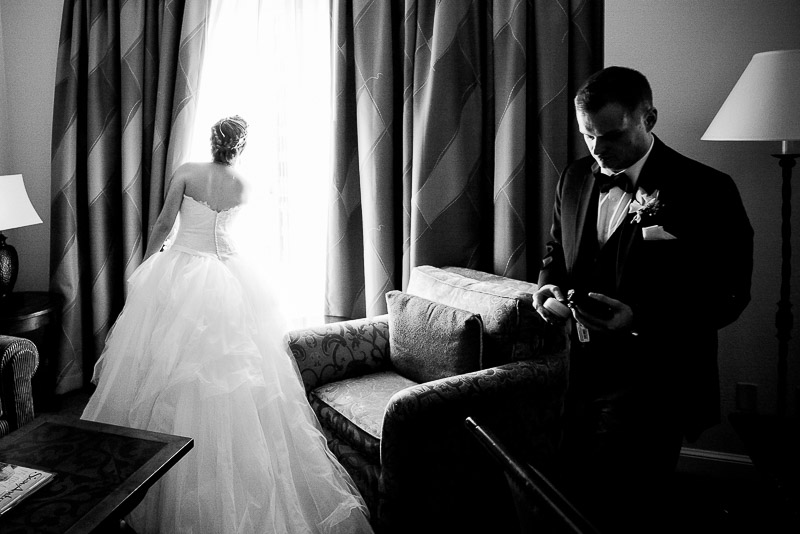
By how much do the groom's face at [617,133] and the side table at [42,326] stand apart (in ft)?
9.30

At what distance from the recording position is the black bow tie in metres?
1.53

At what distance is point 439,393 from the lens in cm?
199

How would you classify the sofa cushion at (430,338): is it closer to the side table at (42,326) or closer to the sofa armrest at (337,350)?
the sofa armrest at (337,350)

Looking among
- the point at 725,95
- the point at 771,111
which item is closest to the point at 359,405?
the point at 771,111

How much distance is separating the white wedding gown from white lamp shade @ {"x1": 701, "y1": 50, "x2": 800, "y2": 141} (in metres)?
1.79

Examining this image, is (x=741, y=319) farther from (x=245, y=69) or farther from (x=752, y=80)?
(x=245, y=69)

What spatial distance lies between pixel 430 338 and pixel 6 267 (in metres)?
2.24

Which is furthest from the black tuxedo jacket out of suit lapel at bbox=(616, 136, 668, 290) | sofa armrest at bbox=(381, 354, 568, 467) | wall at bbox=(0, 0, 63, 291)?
→ wall at bbox=(0, 0, 63, 291)

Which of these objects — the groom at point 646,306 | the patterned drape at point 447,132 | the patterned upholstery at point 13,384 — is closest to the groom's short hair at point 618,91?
the groom at point 646,306

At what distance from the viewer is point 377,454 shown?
83.4 inches

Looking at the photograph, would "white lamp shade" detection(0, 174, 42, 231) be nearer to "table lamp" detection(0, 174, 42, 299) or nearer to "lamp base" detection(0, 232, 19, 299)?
"table lamp" detection(0, 174, 42, 299)

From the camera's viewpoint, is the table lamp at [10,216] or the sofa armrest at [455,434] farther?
the table lamp at [10,216]

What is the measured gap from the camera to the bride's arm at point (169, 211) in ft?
8.85

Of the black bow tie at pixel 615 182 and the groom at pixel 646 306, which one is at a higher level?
the black bow tie at pixel 615 182
